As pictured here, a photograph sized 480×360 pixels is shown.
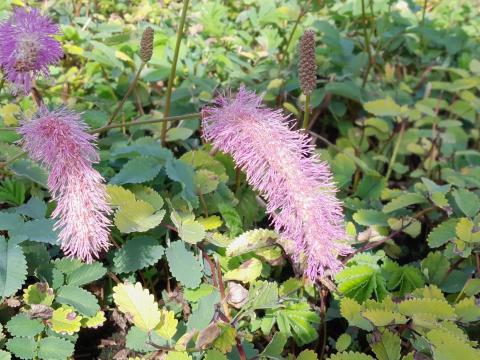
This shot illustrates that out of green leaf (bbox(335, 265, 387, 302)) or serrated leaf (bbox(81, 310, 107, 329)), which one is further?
green leaf (bbox(335, 265, 387, 302))

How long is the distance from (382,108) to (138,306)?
1124 millimetres

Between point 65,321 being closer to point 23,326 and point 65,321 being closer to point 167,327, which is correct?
point 23,326

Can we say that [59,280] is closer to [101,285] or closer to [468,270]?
[101,285]

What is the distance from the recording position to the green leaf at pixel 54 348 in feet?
3.63

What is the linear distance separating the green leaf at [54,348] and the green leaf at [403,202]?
0.84 meters

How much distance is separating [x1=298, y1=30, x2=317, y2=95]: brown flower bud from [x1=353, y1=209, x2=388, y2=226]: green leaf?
39 cm

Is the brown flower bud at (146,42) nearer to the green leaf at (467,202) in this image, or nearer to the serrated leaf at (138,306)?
the serrated leaf at (138,306)

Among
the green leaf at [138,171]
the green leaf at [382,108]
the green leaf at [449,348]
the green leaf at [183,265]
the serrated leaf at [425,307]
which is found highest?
the green leaf at [138,171]

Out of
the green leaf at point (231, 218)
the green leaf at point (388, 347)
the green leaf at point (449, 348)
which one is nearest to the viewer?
the green leaf at point (449, 348)

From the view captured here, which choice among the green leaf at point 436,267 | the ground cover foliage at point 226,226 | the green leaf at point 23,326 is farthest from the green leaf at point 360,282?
the green leaf at point 23,326

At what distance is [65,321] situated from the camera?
117cm

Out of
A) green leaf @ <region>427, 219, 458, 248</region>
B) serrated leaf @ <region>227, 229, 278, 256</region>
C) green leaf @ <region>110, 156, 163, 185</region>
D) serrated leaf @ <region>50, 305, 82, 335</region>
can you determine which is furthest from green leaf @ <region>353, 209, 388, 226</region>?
serrated leaf @ <region>50, 305, 82, 335</region>

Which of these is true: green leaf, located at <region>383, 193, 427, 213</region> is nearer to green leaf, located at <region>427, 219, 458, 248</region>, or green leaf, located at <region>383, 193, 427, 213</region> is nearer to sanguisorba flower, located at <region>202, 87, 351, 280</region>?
green leaf, located at <region>427, 219, 458, 248</region>

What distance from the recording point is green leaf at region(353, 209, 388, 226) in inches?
60.1
